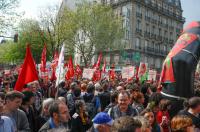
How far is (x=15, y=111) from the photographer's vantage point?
5.27 meters

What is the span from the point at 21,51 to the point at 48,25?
48.5 ft

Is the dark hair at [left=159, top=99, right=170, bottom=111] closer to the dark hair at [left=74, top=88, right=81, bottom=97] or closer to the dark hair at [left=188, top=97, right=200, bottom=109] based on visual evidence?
the dark hair at [left=188, top=97, right=200, bottom=109]

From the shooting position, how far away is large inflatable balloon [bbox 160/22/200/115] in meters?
9.02

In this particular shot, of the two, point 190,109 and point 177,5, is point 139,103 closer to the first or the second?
point 190,109

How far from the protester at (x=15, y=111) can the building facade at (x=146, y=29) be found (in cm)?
4706

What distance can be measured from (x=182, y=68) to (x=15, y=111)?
5334 mm

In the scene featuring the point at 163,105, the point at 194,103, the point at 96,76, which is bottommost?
the point at 163,105

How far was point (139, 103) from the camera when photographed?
6.88 meters

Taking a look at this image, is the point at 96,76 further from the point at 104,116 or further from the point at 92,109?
the point at 104,116

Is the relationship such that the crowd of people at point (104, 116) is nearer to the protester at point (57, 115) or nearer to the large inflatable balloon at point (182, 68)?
the protester at point (57, 115)

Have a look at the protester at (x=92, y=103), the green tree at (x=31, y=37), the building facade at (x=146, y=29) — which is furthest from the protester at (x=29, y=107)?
the building facade at (x=146, y=29)

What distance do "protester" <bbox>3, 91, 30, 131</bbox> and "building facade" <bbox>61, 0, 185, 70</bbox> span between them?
47.1m

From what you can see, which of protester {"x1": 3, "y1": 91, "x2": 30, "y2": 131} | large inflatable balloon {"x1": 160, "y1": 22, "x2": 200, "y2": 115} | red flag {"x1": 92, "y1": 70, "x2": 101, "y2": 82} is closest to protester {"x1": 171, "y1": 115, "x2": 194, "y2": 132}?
protester {"x1": 3, "y1": 91, "x2": 30, "y2": 131}

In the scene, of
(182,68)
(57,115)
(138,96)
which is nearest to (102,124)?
(57,115)
